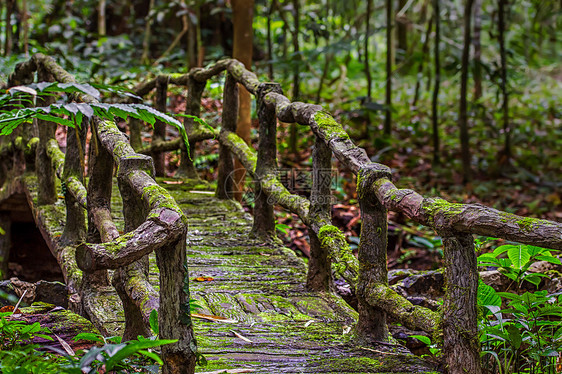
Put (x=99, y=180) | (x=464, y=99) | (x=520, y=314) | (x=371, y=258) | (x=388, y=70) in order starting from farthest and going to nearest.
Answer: (x=388, y=70) → (x=464, y=99) → (x=99, y=180) → (x=371, y=258) → (x=520, y=314)

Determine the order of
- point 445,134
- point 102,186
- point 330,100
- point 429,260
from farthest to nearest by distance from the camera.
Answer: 1. point 330,100
2. point 445,134
3. point 429,260
4. point 102,186

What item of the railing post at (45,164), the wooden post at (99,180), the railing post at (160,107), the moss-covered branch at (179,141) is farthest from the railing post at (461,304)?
the railing post at (160,107)

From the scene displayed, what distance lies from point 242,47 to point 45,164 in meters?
2.28

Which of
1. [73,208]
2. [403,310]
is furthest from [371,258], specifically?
[73,208]

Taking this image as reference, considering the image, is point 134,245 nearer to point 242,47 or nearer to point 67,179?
point 67,179

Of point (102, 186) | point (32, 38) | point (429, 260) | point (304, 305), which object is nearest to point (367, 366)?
point (304, 305)

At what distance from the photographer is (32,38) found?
12.1m

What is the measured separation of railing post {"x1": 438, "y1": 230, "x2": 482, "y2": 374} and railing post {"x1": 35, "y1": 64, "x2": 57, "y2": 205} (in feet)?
11.8

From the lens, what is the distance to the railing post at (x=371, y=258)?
2.80 meters

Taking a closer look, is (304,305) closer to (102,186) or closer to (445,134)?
(102,186)

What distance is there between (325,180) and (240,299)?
0.84m

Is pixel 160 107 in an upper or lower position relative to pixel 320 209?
upper

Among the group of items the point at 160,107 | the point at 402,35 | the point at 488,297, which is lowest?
the point at 488,297

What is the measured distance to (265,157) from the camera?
441cm
